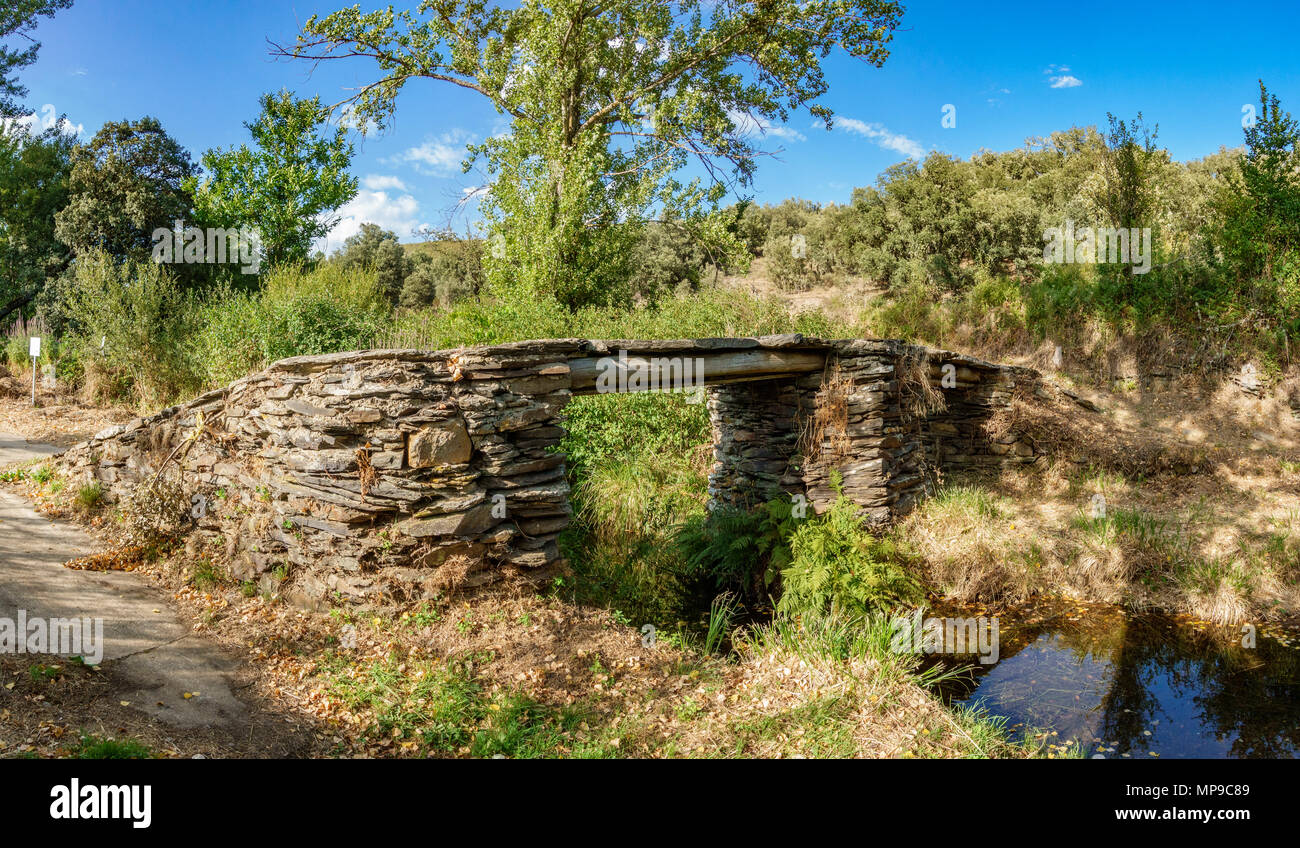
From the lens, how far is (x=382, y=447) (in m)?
5.43

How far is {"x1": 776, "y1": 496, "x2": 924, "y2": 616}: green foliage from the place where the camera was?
23.1 ft

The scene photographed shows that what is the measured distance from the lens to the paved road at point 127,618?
4.44m

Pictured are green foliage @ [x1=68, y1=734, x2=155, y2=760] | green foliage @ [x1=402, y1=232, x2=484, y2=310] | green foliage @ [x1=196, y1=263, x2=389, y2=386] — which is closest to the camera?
green foliage @ [x1=68, y1=734, x2=155, y2=760]

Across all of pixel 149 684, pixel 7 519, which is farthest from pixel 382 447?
pixel 7 519

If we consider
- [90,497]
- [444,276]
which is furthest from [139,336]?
[444,276]

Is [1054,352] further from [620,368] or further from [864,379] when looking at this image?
[620,368]

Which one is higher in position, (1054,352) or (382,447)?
(1054,352)

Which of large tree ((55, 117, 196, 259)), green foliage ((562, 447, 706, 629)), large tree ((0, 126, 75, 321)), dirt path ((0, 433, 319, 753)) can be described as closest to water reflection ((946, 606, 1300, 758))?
green foliage ((562, 447, 706, 629))

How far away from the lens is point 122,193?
1791 cm

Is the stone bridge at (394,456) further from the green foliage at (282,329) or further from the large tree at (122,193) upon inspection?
the large tree at (122,193)

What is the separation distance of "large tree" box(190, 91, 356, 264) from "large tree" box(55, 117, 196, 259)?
1.55 m

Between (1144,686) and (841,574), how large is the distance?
2.72 metres

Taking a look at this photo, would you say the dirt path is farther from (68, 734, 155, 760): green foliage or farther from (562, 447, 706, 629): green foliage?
(562, 447, 706, 629): green foliage
